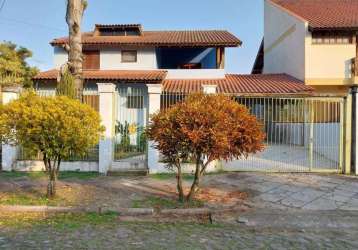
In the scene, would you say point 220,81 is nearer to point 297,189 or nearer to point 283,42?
point 283,42

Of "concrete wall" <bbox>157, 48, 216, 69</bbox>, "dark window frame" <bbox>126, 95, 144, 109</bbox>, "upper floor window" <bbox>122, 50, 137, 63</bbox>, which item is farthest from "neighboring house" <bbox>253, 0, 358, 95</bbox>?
"dark window frame" <bbox>126, 95, 144, 109</bbox>

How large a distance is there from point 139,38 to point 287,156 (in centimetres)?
1353

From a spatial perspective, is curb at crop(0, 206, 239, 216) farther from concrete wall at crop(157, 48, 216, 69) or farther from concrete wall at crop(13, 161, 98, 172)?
concrete wall at crop(157, 48, 216, 69)

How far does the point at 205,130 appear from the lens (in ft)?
24.4

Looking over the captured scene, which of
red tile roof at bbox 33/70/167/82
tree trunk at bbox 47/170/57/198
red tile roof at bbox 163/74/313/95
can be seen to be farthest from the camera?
red tile roof at bbox 33/70/167/82

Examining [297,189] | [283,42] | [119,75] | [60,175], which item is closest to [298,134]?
[297,189]

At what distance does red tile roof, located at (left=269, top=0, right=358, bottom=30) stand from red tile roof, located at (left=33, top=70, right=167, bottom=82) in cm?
836

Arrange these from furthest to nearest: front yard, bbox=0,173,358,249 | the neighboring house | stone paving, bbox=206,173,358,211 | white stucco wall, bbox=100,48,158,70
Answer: white stucco wall, bbox=100,48,158,70, the neighboring house, stone paving, bbox=206,173,358,211, front yard, bbox=0,173,358,249

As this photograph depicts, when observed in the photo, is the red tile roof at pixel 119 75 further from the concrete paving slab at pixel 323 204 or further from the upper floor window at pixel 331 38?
the concrete paving slab at pixel 323 204

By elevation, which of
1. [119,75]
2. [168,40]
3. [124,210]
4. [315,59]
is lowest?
[124,210]

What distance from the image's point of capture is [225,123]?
749cm

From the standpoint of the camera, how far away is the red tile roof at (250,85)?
17922 millimetres

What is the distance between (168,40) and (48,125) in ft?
50.1

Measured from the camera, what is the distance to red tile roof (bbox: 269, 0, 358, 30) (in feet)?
61.9
